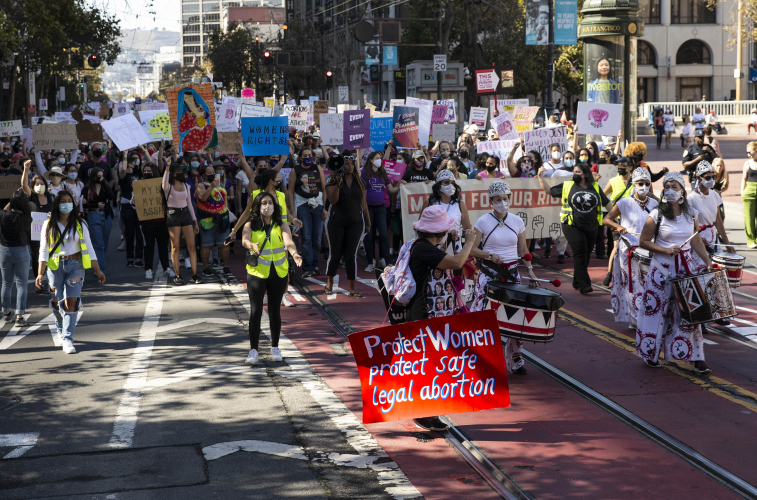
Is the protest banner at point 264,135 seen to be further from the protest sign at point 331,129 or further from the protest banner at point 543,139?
the protest banner at point 543,139

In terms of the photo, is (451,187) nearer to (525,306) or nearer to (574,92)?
(525,306)

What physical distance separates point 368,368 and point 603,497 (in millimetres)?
1827

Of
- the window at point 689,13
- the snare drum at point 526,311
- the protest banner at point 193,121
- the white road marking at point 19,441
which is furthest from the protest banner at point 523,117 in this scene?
the window at point 689,13

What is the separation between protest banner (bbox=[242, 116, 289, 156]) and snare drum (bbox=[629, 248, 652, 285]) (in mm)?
7424

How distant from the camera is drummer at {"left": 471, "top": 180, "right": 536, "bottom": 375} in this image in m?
8.29

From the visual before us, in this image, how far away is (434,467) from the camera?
6102 millimetres

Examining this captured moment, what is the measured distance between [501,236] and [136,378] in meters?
3.77

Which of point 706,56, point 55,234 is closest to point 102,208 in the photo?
point 55,234

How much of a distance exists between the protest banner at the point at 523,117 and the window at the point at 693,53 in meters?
54.8

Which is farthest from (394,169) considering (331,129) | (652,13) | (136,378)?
(652,13)

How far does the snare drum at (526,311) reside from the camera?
7.52 metres

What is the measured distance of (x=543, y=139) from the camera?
53.3ft

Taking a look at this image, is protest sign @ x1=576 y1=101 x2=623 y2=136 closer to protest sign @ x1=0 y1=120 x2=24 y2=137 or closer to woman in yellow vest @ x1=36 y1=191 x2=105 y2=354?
woman in yellow vest @ x1=36 y1=191 x2=105 y2=354

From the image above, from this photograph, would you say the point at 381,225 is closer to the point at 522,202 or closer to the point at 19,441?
the point at 522,202
